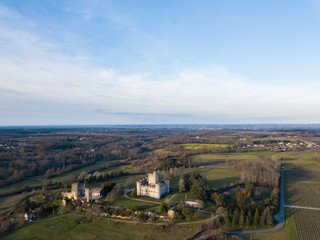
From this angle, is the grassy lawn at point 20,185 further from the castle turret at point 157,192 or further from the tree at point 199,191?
the tree at point 199,191

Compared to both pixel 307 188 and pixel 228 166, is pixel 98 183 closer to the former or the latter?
pixel 228 166

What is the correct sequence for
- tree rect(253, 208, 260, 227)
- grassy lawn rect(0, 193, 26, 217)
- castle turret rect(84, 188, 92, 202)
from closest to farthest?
tree rect(253, 208, 260, 227) < grassy lawn rect(0, 193, 26, 217) < castle turret rect(84, 188, 92, 202)

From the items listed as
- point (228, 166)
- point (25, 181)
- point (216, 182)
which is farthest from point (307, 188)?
point (25, 181)

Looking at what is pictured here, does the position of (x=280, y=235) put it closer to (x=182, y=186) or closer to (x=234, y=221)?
(x=234, y=221)

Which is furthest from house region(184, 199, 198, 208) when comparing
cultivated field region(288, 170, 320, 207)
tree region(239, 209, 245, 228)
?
cultivated field region(288, 170, 320, 207)

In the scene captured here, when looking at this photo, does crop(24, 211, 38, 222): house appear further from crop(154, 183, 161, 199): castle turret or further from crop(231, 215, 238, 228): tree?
crop(231, 215, 238, 228): tree

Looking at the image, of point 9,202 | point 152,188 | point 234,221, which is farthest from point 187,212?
point 9,202

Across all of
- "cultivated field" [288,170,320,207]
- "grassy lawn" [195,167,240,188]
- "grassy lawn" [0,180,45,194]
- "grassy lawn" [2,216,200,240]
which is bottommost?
"grassy lawn" [2,216,200,240]
